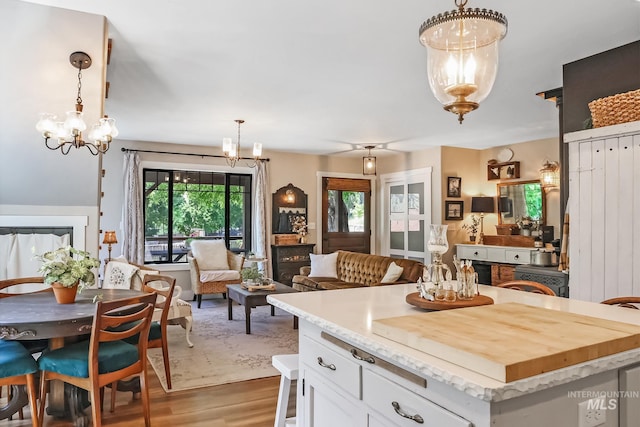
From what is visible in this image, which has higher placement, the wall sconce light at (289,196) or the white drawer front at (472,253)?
the wall sconce light at (289,196)

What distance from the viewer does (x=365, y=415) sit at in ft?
4.63

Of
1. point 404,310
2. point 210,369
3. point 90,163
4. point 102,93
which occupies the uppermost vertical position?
point 102,93

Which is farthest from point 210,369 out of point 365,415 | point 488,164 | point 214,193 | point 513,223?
point 488,164

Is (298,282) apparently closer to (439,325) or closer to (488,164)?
(488,164)

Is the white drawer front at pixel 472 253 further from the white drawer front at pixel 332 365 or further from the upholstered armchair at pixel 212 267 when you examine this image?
the white drawer front at pixel 332 365

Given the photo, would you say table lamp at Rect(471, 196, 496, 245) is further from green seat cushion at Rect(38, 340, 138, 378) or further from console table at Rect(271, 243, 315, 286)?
green seat cushion at Rect(38, 340, 138, 378)

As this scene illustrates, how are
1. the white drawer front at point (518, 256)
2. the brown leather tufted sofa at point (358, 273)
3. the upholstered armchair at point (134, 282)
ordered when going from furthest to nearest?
1. the white drawer front at point (518, 256)
2. the brown leather tufted sofa at point (358, 273)
3. the upholstered armchair at point (134, 282)

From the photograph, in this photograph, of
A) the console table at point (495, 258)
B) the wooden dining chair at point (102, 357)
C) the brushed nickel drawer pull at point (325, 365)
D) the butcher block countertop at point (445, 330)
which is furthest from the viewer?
the console table at point (495, 258)

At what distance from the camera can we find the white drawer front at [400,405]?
111 centimetres

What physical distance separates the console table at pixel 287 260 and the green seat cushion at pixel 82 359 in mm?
4980

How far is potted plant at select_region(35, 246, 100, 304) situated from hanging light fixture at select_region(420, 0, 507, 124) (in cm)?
237

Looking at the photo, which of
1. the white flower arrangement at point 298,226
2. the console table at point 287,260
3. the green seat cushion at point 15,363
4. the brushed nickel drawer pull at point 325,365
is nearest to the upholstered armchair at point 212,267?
the console table at point 287,260

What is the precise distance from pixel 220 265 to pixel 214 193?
4.66ft

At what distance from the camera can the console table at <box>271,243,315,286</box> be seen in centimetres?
763
